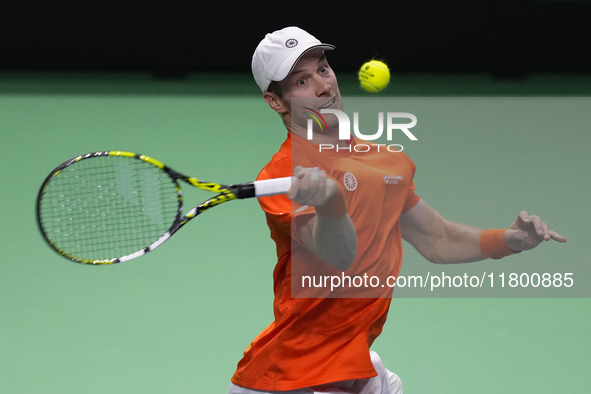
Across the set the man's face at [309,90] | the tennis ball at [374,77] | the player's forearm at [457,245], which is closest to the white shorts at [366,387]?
the player's forearm at [457,245]

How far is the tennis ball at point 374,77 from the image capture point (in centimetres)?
455

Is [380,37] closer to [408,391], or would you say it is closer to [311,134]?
[408,391]

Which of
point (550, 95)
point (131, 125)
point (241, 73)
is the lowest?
point (131, 125)

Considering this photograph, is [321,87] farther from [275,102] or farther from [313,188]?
[313,188]

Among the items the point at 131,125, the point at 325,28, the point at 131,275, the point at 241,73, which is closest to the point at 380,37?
the point at 325,28

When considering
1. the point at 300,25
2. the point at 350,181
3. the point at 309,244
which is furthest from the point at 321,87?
the point at 300,25

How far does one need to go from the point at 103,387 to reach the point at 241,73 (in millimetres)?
5753

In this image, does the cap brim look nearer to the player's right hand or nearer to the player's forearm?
the player's right hand

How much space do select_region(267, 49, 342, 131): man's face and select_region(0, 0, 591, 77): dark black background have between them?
6.04 meters

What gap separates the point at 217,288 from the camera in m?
4.17

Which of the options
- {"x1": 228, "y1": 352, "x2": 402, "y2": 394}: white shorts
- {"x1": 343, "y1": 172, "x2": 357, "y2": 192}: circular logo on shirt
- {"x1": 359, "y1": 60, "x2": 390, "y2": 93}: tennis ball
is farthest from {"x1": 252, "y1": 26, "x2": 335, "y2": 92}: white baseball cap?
{"x1": 359, "y1": 60, "x2": 390, "y2": 93}: tennis ball

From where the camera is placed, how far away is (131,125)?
267 inches

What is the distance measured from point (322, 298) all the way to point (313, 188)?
451mm

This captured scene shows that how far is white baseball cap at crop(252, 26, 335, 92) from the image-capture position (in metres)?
2.15
